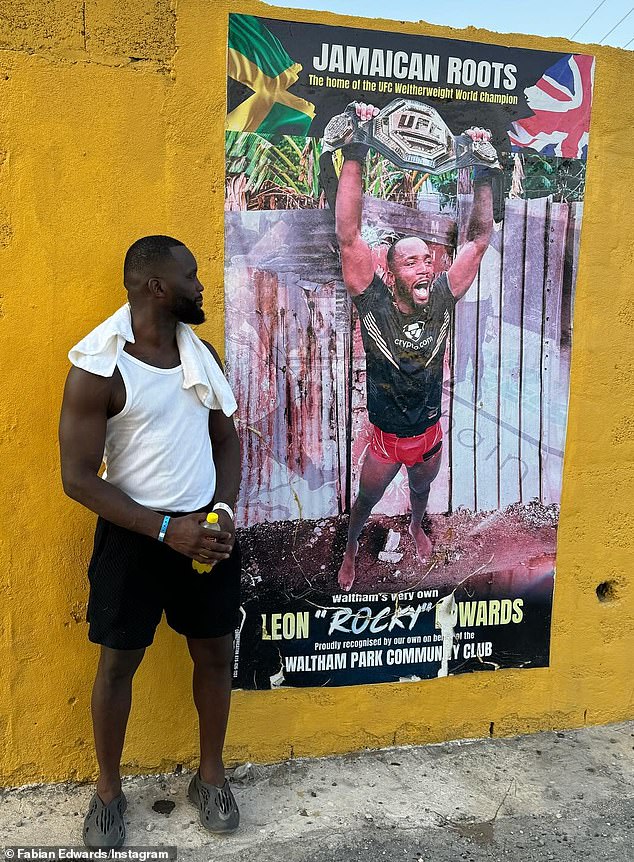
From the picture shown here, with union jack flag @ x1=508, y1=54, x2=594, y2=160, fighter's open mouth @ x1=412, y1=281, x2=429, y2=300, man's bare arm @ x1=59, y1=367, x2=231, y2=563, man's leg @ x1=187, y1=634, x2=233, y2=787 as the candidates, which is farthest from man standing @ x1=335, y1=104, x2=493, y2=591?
man's bare arm @ x1=59, y1=367, x2=231, y2=563

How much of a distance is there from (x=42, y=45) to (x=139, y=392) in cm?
134

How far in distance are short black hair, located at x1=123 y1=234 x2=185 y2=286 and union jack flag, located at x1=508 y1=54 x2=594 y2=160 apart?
5.14 ft

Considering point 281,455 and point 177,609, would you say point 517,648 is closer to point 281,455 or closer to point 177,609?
point 281,455

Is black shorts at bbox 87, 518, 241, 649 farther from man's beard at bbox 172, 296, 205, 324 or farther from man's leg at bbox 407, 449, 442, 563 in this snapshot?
man's leg at bbox 407, 449, 442, 563

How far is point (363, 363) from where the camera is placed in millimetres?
3232

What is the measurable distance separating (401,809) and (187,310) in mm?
1999

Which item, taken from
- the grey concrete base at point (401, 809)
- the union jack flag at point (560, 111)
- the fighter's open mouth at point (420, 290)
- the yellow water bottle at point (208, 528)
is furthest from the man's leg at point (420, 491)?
the union jack flag at point (560, 111)

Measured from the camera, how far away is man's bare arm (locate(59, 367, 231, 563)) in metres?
2.46

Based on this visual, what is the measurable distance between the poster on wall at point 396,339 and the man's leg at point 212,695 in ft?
1.12

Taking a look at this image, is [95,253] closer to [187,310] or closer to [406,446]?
[187,310]

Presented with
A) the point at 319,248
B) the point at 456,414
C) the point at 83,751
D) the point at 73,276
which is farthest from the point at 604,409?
the point at 83,751

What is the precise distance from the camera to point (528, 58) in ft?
10.7

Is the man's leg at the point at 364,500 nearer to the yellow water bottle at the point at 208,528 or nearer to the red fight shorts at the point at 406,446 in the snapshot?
the red fight shorts at the point at 406,446

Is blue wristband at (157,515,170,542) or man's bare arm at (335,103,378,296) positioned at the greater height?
man's bare arm at (335,103,378,296)
